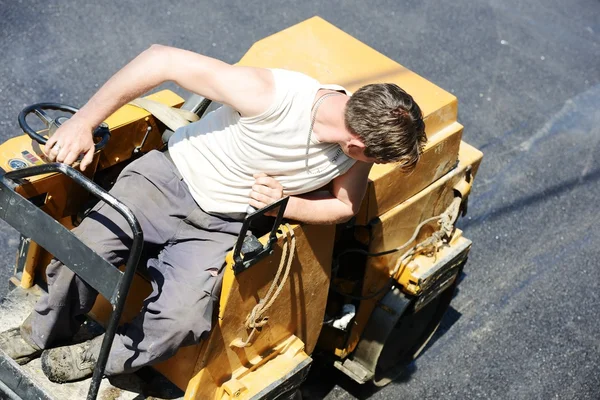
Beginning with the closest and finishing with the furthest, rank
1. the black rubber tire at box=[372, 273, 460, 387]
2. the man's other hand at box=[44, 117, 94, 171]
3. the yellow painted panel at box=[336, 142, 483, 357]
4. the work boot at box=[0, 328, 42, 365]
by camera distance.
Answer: the man's other hand at box=[44, 117, 94, 171], the work boot at box=[0, 328, 42, 365], the yellow painted panel at box=[336, 142, 483, 357], the black rubber tire at box=[372, 273, 460, 387]

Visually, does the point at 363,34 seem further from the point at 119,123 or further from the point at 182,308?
the point at 182,308

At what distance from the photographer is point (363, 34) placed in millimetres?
6410

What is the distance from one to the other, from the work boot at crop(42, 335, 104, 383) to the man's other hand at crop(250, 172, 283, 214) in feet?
2.50

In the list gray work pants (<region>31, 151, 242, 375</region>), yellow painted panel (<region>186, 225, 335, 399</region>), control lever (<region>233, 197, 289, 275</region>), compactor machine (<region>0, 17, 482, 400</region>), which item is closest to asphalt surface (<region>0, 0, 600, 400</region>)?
compactor machine (<region>0, 17, 482, 400</region>)

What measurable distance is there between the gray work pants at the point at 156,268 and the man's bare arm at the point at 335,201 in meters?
0.25

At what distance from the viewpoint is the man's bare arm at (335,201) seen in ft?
10.1

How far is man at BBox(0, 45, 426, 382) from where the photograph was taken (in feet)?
9.44

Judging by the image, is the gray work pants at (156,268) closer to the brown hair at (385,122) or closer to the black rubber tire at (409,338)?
the brown hair at (385,122)

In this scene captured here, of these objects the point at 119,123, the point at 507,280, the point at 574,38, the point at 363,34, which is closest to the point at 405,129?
the point at 119,123

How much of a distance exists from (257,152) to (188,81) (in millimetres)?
337

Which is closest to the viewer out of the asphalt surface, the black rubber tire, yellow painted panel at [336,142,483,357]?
yellow painted panel at [336,142,483,357]

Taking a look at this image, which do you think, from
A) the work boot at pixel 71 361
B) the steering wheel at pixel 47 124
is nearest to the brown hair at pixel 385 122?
the steering wheel at pixel 47 124

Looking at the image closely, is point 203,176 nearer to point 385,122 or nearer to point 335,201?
point 335,201

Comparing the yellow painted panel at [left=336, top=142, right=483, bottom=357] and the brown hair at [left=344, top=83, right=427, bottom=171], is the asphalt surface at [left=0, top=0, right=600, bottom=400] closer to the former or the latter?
the yellow painted panel at [left=336, top=142, right=483, bottom=357]
